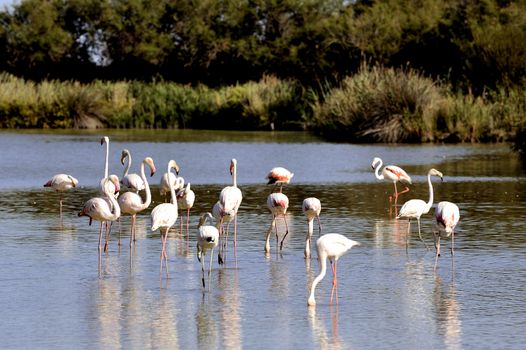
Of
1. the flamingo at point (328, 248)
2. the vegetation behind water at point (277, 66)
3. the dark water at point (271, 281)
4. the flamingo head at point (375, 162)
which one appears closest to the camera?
the dark water at point (271, 281)

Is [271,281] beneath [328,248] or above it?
beneath

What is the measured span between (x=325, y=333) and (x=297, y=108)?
116 ft

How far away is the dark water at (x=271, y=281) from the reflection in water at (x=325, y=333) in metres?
0.02

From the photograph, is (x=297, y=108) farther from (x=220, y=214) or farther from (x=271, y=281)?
(x=271, y=281)

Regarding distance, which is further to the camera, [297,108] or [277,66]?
[277,66]

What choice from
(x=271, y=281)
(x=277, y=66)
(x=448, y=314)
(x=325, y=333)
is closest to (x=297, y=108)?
(x=277, y=66)

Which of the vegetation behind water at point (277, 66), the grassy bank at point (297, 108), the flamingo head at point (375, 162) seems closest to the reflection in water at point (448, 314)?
the flamingo head at point (375, 162)

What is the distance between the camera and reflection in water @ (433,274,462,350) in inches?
322

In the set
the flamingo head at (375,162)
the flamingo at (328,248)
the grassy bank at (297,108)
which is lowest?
the flamingo at (328,248)

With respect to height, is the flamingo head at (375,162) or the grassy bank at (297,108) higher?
the grassy bank at (297,108)

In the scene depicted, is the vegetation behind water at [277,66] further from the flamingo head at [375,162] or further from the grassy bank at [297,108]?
the flamingo head at [375,162]

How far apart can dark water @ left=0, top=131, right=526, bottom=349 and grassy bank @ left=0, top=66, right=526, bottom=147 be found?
41.8 ft

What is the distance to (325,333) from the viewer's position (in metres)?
8.38

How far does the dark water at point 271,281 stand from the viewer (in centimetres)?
834
